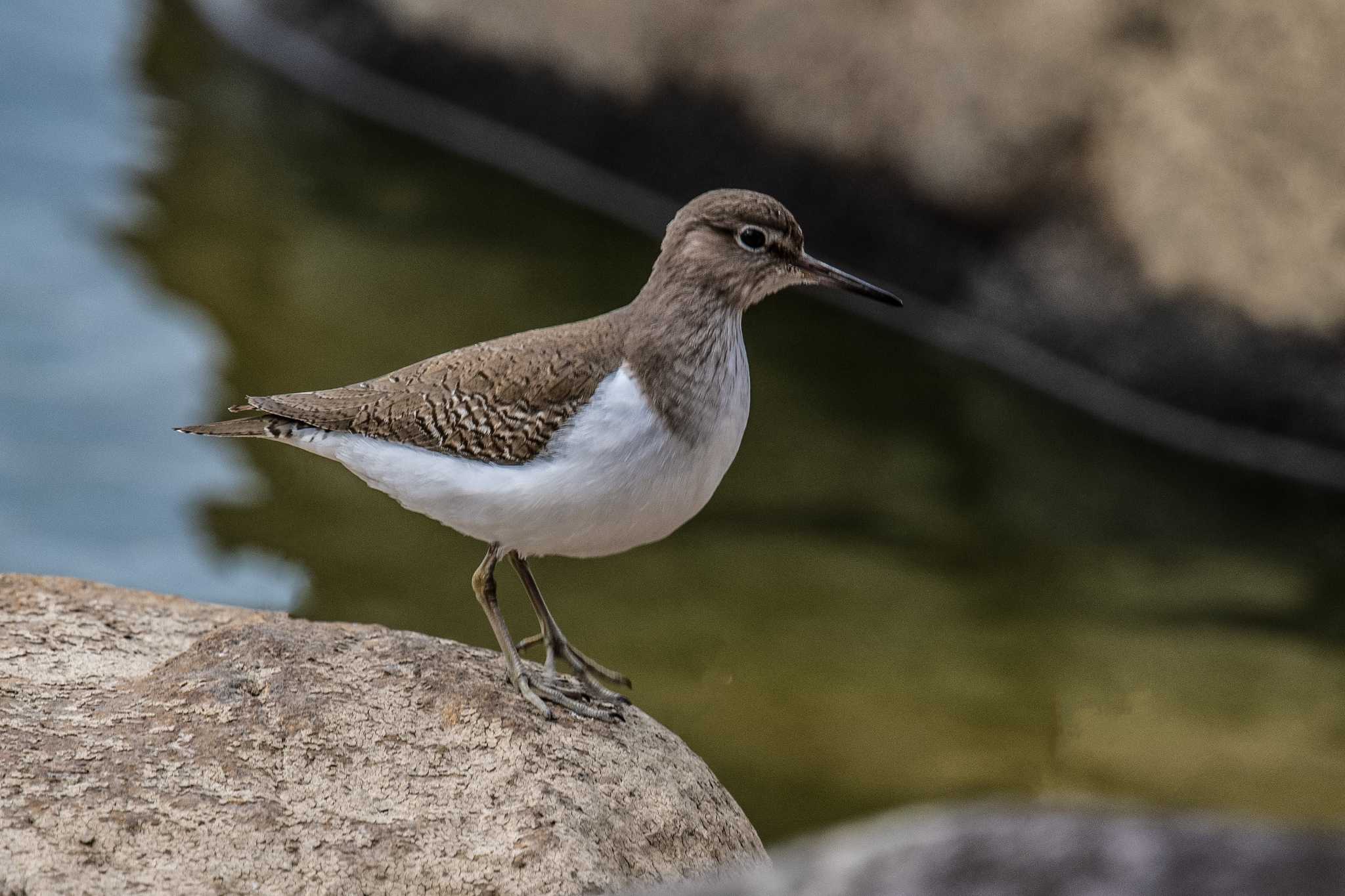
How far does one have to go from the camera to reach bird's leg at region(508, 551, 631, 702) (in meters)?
5.67

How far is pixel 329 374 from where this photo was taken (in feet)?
34.1

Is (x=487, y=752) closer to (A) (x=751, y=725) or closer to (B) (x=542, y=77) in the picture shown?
(A) (x=751, y=725)

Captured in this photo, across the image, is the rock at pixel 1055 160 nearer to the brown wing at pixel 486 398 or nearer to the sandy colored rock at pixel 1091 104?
the sandy colored rock at pixel 1091 104

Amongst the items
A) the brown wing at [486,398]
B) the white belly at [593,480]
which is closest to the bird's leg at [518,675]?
the white belly at [593,480]

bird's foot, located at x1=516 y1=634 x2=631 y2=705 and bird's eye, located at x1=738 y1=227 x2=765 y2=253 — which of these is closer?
bird's eye, located at x1=738 y1=227 x2=765 y2=253

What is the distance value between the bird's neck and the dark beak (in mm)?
311

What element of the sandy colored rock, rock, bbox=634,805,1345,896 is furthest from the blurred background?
rock, bbox=634,805,1345,896

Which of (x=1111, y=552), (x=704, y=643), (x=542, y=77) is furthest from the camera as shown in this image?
(x=542, y=77)

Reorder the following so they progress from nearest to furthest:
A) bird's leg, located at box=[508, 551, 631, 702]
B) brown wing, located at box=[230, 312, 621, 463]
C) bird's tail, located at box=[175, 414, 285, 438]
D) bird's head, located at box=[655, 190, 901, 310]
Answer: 1. brown wing, located at box=[230, 312, 621, 463]
2. bird's head, located at box=[655, 190, 901, 310]
3. bird's tail, located at box=[175, 414, 285, 438]
4. bird's leg, located at box=[508, 551, 631, 702]

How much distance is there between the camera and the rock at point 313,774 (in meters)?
4.30

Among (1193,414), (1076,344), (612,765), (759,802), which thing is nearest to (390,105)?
(1076,344)

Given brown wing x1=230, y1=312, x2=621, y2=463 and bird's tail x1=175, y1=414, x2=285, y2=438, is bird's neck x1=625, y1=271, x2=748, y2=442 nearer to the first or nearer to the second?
brown wing x1=230, y1=312, x2=621, y2=463

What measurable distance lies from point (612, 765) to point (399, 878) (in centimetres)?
96

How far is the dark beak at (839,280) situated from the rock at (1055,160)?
5.51 metres
